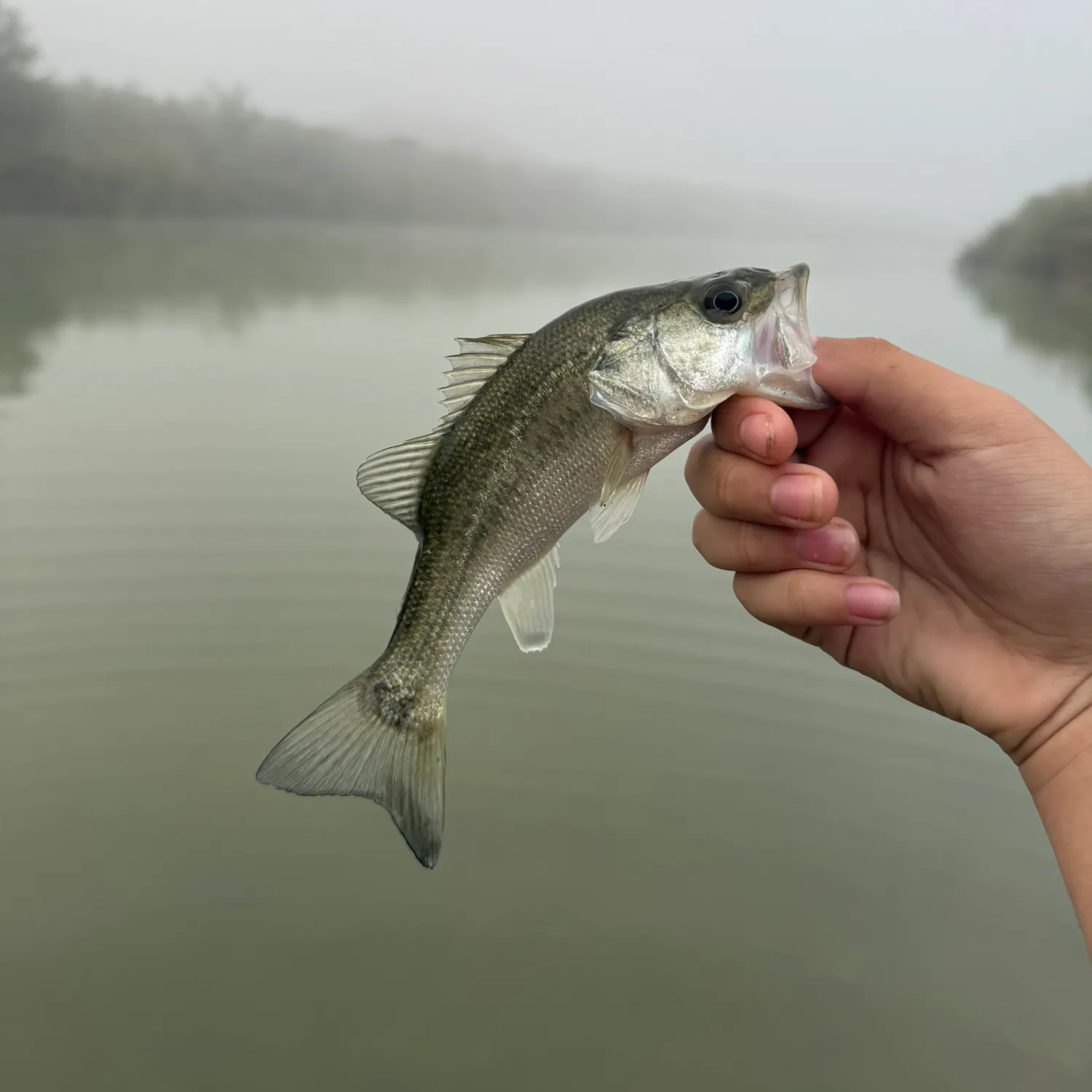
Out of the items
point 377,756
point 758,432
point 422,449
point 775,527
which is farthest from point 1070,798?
point 422,449

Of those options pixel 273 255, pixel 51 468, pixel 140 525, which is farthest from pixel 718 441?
pixel 273 255

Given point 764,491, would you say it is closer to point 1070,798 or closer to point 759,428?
point 759,428

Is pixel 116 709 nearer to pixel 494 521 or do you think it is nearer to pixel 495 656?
pixel 495 656

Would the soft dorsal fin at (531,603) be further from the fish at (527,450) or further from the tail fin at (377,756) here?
the tail fin at (377,756)

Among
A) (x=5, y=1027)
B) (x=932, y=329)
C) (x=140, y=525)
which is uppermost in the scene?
(x=932, y=329)

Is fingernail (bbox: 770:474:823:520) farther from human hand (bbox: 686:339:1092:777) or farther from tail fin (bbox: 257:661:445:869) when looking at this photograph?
tail fin (bbox: 257:661:445:869)

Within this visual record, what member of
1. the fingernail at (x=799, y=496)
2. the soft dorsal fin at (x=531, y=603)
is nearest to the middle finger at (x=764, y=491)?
the fingernail at (x=799, y=496)

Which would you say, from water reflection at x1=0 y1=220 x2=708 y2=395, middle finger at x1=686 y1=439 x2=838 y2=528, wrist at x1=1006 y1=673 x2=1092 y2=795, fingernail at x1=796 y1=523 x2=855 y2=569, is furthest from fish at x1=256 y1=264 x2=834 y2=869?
water reflection at x1=0 y1=220 x2=708 y2=395
